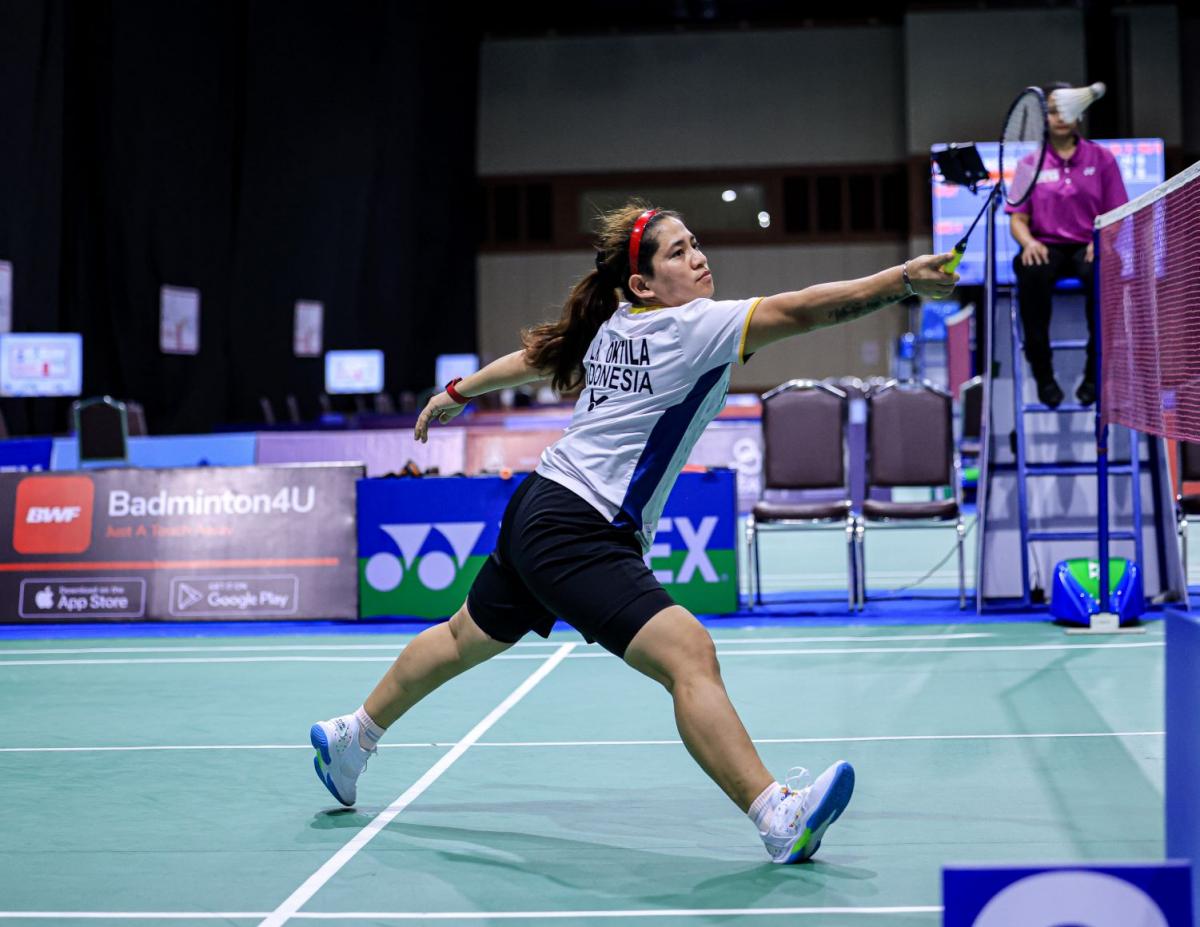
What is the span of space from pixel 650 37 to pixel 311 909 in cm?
2667

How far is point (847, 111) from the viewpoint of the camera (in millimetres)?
27609

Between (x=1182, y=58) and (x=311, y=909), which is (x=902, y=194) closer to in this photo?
(x=1182, y=58)

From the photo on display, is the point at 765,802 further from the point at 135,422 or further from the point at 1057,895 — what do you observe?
the point at 135,422

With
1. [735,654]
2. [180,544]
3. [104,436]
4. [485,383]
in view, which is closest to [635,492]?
[485,383]

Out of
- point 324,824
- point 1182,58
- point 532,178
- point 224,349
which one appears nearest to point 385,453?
point 224,349

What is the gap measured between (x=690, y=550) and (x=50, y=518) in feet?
12.1

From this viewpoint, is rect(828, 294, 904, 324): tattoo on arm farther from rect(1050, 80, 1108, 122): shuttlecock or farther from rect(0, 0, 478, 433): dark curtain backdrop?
rect(0, 0, 478, 433): dark curtain backdrop

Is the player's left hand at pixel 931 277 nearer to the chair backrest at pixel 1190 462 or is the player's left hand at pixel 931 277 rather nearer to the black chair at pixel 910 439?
the black chair at pixel 910 439

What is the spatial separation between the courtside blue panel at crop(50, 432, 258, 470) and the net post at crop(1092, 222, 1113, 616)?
7.37 meters

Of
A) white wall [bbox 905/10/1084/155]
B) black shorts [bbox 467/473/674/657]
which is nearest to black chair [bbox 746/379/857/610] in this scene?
black shorts [bbox 467/473/674/657]

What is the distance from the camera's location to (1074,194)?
24.0 ft

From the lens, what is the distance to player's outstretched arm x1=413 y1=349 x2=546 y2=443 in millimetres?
3828

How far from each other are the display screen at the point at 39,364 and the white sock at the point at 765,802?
11.6 metres

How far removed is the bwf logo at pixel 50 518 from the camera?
8.45 metres
